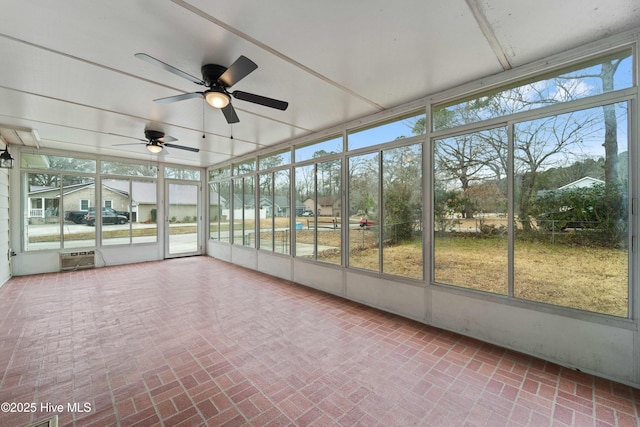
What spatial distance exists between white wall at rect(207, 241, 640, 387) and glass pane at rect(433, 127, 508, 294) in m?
0.21

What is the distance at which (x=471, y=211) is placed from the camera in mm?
3027

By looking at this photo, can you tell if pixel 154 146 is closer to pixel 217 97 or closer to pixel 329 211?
pixel 217 97

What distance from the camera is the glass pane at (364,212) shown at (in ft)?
12.8

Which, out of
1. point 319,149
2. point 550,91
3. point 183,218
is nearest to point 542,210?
point 550,91

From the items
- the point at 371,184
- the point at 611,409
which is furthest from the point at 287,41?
the point at 611,409

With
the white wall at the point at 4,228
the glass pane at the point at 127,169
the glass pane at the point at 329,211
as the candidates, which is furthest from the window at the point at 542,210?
the white wall at the point at 4,228

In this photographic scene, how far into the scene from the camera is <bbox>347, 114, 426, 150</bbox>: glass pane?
11.2 ft

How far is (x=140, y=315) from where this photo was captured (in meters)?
3.49

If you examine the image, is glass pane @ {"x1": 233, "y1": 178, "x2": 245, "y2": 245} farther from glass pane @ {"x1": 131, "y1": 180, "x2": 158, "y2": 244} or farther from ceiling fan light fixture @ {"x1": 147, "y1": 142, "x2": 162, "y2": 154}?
glass pane @ {"x1": 131, "y1": 180, "x2": 158, "y2": 244}

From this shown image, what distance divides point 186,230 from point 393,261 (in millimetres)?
6740

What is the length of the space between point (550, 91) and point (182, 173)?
8.36 m

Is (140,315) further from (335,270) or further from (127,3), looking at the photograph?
(127,3)

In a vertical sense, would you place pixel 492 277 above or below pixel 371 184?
below

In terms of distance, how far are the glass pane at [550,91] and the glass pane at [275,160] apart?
3083 millimetres
